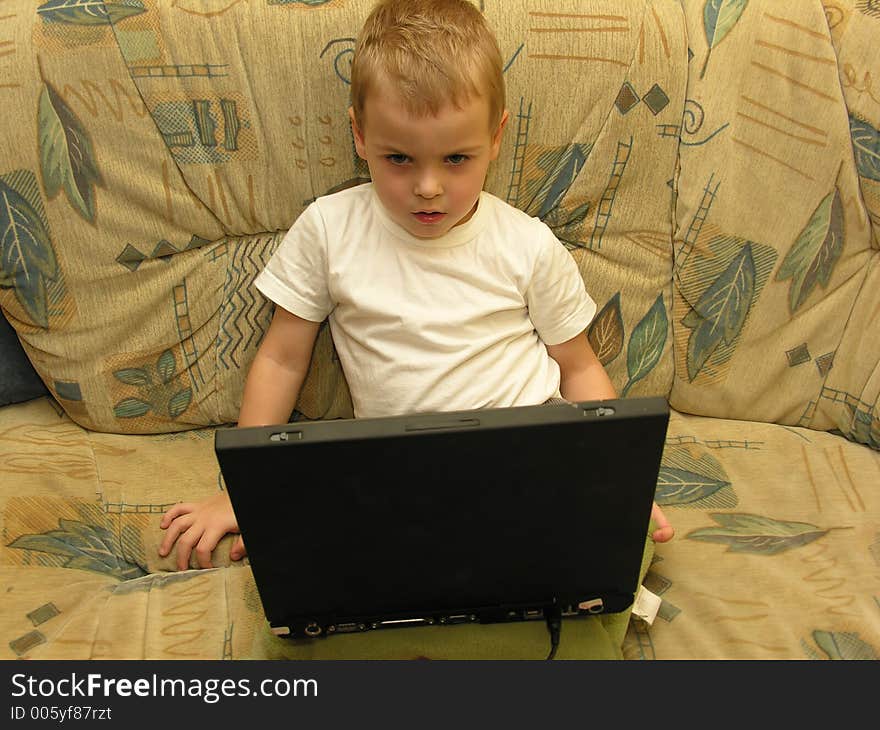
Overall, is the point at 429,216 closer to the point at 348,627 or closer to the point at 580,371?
the point at 580,371

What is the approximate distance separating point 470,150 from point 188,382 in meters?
0.55

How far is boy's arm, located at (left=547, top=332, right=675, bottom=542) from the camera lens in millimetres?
1140

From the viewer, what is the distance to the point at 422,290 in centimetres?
105

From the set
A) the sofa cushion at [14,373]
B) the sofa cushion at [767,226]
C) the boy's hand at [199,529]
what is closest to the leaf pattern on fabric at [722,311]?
the sofa cushion at [767,226]

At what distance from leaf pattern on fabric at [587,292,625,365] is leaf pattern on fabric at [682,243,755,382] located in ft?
0.33

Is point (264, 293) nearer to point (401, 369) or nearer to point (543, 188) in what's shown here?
point (401, 369)

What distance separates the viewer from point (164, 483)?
3.86 ft

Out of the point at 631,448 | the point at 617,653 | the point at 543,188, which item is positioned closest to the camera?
the point at 631,448

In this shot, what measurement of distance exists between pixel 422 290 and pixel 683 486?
472mm

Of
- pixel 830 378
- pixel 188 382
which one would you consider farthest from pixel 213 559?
pixel 830 378

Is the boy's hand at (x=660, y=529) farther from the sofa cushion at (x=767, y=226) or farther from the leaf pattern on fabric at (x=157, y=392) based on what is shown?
the leaf pattern on fabric at (x=157, y=392)

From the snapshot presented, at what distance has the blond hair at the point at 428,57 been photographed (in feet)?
2.92

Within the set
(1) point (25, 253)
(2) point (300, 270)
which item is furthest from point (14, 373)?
(2) point (300, 270)

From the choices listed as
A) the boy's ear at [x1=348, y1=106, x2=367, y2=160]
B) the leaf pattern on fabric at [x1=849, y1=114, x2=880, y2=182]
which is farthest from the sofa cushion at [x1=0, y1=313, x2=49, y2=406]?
the leaf pattern on fabric at [x1=849, y1=114, x2=880, y2=182]
